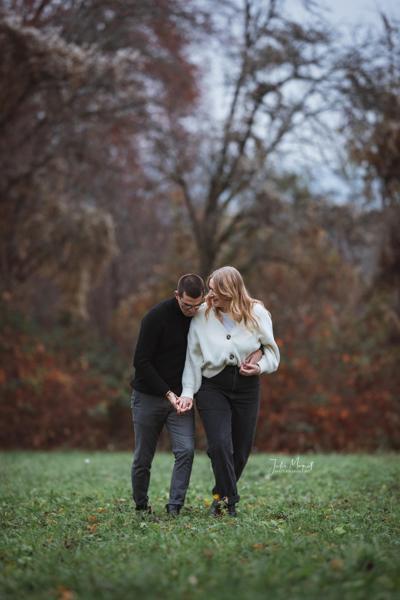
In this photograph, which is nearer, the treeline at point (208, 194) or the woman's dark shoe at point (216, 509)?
the woman's dark shoe at point (216, 509)

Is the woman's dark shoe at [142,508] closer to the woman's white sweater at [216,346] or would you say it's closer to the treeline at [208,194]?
the woman's white sweater at [216,346]

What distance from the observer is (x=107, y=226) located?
23.8 m

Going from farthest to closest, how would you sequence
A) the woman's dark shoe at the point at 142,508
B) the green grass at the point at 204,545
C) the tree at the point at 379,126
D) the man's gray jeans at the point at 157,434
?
1. the tree at the point at 379,126
2. the woman's dark shoe at the point at 142,508
3. the man's gray jeans at the point at 157,434
4. the green grass at the point at 204,545

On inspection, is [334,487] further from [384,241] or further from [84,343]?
[84,343]

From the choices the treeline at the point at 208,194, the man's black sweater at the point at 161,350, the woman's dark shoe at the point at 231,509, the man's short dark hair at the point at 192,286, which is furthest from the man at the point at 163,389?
the treeline at the point at 208,194

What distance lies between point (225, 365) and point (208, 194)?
16.3m

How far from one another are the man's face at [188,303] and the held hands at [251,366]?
2.11 feet

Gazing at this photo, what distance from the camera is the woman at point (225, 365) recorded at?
642 cm

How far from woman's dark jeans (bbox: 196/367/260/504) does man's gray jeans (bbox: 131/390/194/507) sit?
0.21 m

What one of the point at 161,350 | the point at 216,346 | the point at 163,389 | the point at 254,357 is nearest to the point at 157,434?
the point at 163,389

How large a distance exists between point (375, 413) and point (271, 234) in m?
6.35

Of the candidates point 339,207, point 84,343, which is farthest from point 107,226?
point 339,207

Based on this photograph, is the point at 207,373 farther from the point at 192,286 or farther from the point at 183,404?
the point at 192,286

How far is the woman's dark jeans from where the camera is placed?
21.1 ft
